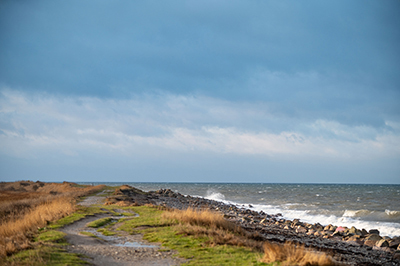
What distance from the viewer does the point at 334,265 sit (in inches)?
328

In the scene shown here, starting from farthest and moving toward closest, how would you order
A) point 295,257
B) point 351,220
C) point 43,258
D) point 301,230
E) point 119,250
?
point 351,220
point 301,230
point 119,250
point 43,258
point 295,257

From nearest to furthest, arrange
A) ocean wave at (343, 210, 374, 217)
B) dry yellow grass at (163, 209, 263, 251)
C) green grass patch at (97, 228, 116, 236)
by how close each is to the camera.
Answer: dry yellow grass at (163, 209, 263, 251), green grass patch at (97, 228, 116, 236), ocean wave at (343, 210, 374, 217)

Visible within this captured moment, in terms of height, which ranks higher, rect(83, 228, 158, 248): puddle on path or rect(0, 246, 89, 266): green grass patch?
rect(0, 246, 89, 266): green grass patch

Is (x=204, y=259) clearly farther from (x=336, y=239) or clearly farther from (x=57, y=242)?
(x=336, y=239)

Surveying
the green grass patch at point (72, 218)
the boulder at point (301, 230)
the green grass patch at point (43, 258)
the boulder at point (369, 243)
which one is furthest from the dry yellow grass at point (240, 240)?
the boulder at point (301, 230)

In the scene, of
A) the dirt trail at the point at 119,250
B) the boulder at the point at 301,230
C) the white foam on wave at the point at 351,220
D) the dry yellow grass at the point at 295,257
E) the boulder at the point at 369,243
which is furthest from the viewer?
the white foam on wave at the point at 351,220

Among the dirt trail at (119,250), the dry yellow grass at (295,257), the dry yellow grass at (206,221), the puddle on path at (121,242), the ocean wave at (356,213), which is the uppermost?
the dry yellow grass at (295,257)

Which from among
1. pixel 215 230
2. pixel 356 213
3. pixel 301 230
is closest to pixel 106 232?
pixel 215 230

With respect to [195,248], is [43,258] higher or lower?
higher

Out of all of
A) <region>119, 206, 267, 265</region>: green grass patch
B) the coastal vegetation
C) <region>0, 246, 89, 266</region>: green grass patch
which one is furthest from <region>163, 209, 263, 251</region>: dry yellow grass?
<region>0, 246, 89, 266</region>: green grass patch

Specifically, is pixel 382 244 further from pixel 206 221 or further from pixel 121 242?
pixel 121 242

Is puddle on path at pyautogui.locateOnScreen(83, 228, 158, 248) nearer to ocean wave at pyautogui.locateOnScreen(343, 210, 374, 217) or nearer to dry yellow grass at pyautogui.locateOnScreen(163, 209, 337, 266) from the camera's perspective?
dry yellow grass at pyautogui.locateOnScreen(163, 209, 337, 266)

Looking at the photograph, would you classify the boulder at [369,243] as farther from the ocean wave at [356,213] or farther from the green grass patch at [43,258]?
the green grass patch at [43,258]

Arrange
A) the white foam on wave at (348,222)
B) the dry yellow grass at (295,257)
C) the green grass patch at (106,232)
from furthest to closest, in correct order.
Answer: the white foam on wave at (348,222), the green grass patch at (106,232), the dry yellow grass at (295,257)
